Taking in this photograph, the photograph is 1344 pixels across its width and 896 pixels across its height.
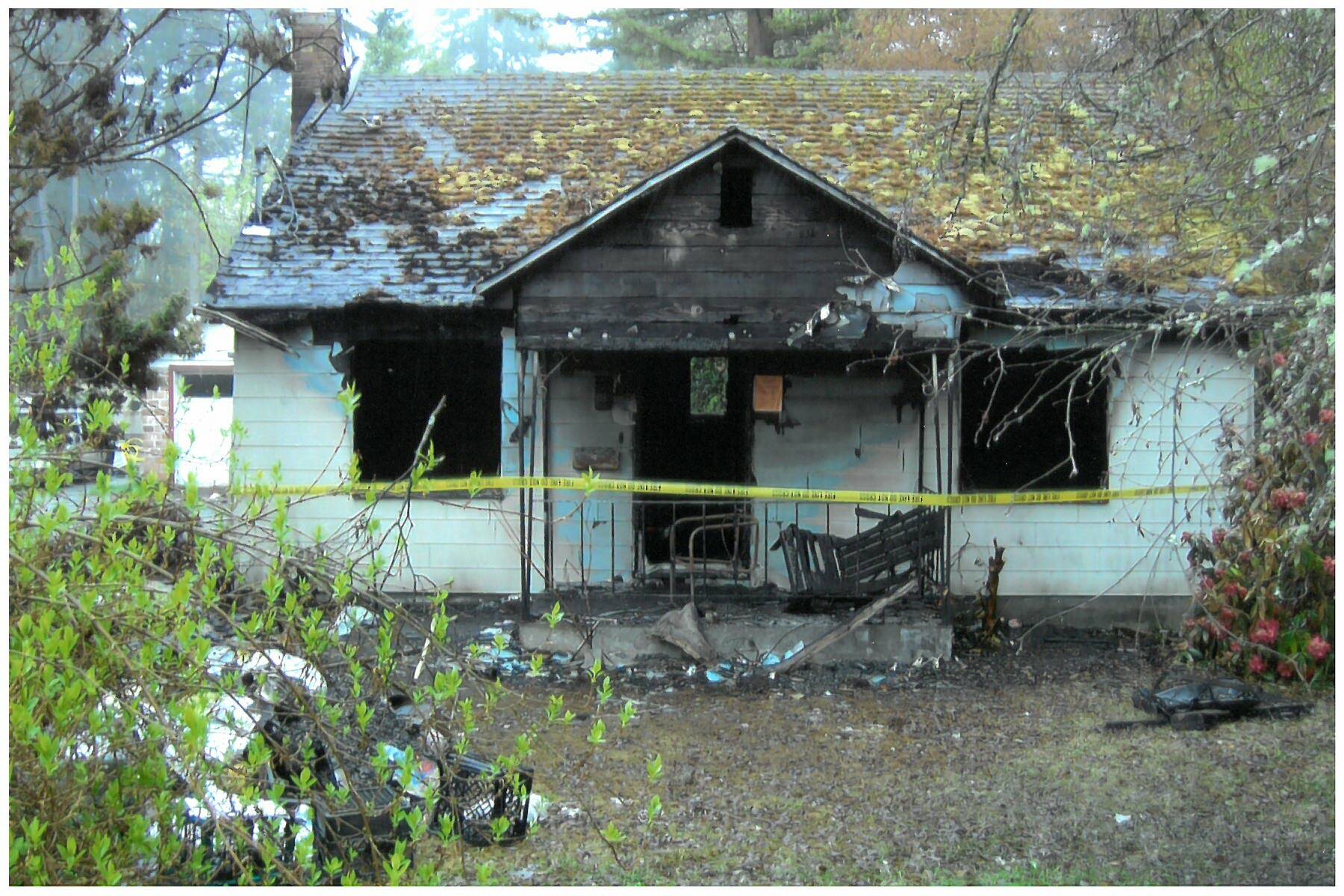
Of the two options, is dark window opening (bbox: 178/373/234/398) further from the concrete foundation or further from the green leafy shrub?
the green leafy shrub

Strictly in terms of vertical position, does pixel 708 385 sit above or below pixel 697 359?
below

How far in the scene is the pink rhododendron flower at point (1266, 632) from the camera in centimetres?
789

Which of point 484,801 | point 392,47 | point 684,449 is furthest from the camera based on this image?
point 392,47

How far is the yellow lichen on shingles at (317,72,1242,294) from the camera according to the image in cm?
1062

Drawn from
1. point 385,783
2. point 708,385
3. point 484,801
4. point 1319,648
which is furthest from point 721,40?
point 385,783

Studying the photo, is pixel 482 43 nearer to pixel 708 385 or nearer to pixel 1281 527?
pixel 708 385

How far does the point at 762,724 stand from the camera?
24.5ft

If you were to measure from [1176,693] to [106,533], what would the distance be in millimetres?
6608

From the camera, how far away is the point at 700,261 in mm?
8875

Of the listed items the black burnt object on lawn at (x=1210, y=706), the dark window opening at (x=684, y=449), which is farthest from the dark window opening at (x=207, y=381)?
the black burnt object on lawn at (x=1210, y=706)

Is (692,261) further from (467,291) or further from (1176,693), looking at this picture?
(1176,693)

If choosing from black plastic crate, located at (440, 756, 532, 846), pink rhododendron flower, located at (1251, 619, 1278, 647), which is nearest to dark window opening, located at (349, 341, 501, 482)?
black plastic crate, located at (440, 756, 532, 846)

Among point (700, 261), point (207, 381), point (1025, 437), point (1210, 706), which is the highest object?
point (700, 261)

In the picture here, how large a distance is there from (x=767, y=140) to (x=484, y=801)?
9310 millimetres
